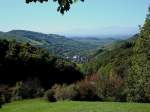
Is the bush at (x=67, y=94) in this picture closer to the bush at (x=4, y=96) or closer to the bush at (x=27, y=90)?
the bush at (x=4, y=96)

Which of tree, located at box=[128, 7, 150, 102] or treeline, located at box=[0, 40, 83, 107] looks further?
treeline, located at box=[0, 40, 83, 107]

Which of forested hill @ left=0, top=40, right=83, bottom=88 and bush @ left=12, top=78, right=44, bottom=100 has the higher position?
forested hill @ left=0, top=40, right=83, bottom=88

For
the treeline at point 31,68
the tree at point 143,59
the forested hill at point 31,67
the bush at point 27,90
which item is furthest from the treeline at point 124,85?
the forested hill at point 31,67

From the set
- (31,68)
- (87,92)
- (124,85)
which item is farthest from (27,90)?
(124,85)

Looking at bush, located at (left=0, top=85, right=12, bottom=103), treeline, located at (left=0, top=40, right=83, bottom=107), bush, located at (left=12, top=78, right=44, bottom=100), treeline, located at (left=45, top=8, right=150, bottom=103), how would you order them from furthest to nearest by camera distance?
treeline, located at (left=0, top=40, right=83, bottom=107), bush, located at (left=12, top=78, right=44, bottom=100), treeline, located at (left=45, top=8, right=150, bottom=103), bush, located at (left=0, top=85, right=12, bottom=103)

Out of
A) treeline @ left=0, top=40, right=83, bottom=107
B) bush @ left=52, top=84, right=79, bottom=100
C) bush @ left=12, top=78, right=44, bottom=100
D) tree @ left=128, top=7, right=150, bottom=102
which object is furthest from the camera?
treeline @ left=0, top=40, right=83, bottom=107

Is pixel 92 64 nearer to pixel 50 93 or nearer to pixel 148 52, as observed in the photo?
pixel 50 93

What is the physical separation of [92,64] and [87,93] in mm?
66870

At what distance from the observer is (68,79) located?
84250mm

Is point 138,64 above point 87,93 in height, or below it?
above

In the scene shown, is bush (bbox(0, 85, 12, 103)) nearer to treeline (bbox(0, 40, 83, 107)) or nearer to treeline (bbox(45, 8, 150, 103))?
treeline (bbox(45, 8, 150, 103))

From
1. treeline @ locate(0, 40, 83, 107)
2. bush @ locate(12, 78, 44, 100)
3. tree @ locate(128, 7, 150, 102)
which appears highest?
tree @ locate(128, 7, 150, 102)

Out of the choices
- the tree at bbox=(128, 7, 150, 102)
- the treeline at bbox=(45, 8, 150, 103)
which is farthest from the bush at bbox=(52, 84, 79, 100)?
the tree at bbox=(128, 7, 150, 102)

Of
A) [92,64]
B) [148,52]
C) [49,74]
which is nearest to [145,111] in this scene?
[148,52]
